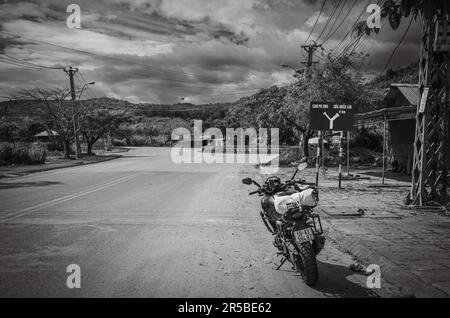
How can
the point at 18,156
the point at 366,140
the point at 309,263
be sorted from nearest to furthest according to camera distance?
the point at 309,263
the point at 18,156
the point at 366,140

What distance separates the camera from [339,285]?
4.78 metres

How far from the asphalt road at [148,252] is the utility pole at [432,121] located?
4.70 m

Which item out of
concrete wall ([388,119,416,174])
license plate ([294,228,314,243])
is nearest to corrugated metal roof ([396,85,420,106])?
concrete wall ([388,119,416,174])

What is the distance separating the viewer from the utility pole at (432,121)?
9.86m

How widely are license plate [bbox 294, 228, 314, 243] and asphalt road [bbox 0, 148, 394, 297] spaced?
60 cm

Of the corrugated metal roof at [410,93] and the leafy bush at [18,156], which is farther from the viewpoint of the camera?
the leafy bush at [18,156]

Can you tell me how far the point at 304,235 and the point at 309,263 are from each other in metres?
0.34

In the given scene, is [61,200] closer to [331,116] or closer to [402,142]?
[331,116]

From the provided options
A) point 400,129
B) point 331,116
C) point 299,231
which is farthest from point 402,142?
point 299,231

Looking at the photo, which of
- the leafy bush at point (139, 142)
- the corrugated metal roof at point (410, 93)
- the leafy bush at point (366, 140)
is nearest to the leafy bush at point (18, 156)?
the corrugated metal roof at point (410, 93)

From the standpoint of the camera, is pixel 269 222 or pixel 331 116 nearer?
pixel 269 222

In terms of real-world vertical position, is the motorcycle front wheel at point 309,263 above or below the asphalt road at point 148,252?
above

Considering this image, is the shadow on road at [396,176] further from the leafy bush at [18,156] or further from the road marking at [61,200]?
the leafy bush at [18,156]
